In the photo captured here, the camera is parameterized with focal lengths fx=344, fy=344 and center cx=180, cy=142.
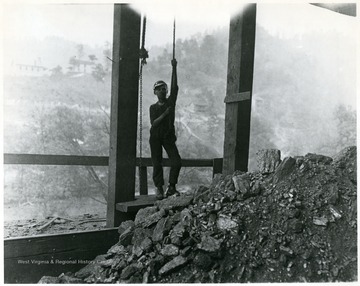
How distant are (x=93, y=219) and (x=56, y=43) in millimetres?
18374

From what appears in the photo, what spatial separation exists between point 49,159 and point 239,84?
96.2 inches

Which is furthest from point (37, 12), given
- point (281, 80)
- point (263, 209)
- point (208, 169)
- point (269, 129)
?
point (281, 80)

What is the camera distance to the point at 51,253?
3.33 meters

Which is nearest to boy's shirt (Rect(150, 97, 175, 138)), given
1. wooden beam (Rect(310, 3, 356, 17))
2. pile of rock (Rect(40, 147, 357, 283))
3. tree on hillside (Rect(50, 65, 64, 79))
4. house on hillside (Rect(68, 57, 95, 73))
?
pile of rock (Rect(40, 147, 357, 283))

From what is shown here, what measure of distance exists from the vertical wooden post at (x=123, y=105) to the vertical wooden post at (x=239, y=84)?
108 centimetres

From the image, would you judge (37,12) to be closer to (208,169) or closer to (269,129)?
(208,169)

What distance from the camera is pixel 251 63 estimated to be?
3.89 m

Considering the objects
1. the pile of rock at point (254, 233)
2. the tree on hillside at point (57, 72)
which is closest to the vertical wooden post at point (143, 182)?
the pile of rock at point (254, 233)

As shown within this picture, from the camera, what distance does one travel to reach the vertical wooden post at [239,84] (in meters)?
3.83

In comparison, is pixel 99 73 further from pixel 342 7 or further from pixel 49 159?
pixel 342 7

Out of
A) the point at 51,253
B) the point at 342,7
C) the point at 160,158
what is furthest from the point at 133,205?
the point at 342,7

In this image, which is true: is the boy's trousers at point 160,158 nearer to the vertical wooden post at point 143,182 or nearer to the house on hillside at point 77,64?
the vertical wooden post at point 143,182

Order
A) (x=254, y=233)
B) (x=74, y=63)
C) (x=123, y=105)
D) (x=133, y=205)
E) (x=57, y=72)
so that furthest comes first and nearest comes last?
(x=57, y=72) < (x=74, y=63) < (x=123, y=105) < (x=133, y=205) < (x=254, y=233)

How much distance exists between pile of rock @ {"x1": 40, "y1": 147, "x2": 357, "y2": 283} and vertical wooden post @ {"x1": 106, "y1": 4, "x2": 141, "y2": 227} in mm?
501
